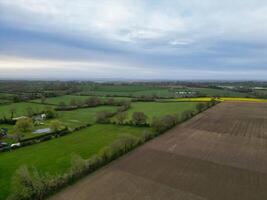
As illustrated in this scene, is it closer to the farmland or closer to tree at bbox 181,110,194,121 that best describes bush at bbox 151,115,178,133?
the farmland

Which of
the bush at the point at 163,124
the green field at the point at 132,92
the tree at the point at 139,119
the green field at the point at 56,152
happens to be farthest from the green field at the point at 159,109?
the green field at the point at 132,92

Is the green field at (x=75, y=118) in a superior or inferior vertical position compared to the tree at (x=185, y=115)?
inferior

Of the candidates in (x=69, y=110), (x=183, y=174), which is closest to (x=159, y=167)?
(x=183, y=174)

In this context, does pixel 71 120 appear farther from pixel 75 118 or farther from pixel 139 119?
pixel 139 119

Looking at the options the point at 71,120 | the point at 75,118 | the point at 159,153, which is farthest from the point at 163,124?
the point at 75,118

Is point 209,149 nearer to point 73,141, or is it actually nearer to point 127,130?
point 127,130

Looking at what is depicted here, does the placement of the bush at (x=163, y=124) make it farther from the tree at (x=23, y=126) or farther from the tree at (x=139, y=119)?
the tree at (x=23, y=126)

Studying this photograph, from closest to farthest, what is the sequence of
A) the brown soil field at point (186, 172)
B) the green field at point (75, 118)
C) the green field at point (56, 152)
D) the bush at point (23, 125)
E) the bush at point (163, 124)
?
the brown soil field at point (186, 172) → the green field at point (56, 152) → the bush at point (163, 124) → the bush at point (23, 125) → the green field at point (75, 118)
